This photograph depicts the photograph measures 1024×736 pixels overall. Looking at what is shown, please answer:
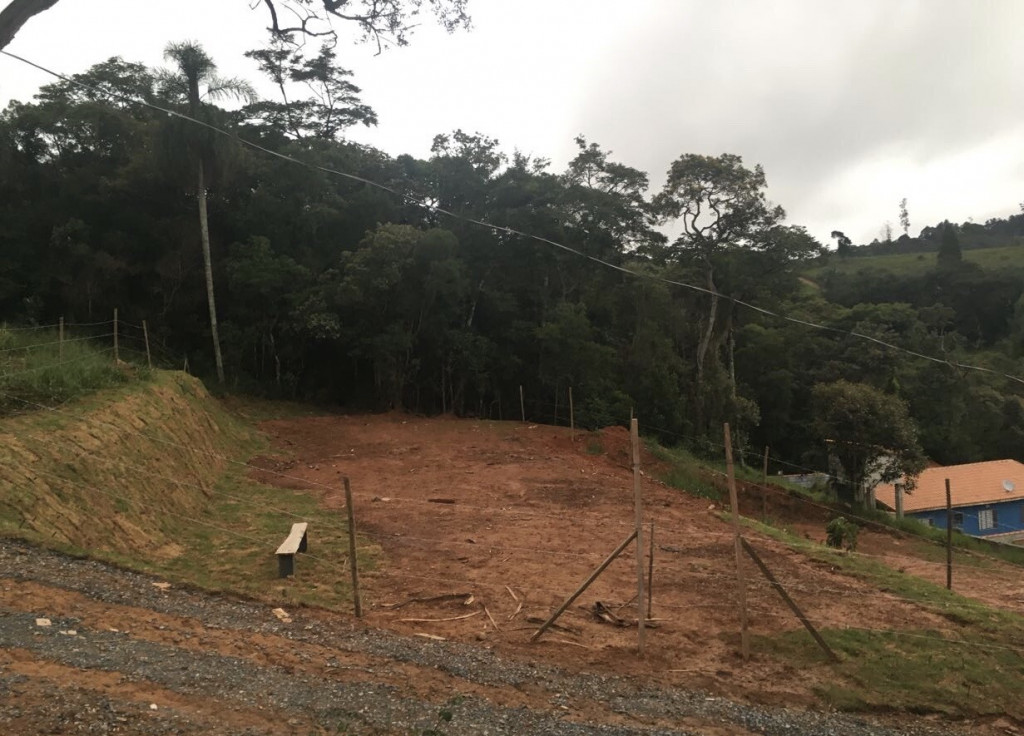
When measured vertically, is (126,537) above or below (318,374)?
below

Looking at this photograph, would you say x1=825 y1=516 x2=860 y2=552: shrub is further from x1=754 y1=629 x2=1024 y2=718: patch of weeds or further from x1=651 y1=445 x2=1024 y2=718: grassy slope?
x1=754 y1=629 x2=1024 y2=718: patch of weeds

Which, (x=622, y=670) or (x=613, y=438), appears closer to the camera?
(x=622, y=670)

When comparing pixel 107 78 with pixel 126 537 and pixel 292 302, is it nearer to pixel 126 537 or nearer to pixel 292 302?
pixel 292 302

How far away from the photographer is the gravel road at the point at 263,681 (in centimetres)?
410

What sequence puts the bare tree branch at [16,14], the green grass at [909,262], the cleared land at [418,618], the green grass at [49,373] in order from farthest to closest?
the green grass at [909,262], the green grass at [49,373], the bare tree branch at [16,14], the cleared land at [418,618]

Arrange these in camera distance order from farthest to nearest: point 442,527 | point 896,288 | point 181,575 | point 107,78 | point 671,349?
1. point 896,288
2. point 671,349
3. point 107,78
4. point 442,527
5. point 181,575

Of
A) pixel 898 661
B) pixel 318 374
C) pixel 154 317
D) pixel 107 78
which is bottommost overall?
pixel 898 661

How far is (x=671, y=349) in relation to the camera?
75.7ft

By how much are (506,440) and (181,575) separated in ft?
38.7

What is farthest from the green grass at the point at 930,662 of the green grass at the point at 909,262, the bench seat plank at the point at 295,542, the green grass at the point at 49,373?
the green grass at the point at 909,262

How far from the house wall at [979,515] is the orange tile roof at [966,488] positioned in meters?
0.27

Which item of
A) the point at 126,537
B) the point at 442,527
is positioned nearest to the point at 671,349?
the point at 442,527

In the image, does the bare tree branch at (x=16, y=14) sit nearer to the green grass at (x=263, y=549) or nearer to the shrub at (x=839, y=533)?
the green grass at (x=263, y=549)

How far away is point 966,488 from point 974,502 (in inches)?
44.8
